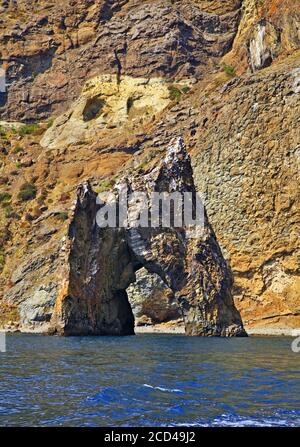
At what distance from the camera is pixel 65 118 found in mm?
133625

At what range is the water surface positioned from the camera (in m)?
19.2

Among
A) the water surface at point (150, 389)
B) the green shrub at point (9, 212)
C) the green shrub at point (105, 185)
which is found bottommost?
the water surface at point (150, 389)

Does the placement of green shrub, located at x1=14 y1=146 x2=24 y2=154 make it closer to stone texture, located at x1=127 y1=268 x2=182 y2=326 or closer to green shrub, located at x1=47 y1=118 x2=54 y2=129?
green shrub, located at x1=47 y1=118 x2=54 y2=129

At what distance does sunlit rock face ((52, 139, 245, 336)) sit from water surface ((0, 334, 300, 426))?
835 inches

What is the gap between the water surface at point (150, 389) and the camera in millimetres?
19219

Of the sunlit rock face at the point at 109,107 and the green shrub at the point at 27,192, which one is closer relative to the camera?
the green shrub at the point at 27,192

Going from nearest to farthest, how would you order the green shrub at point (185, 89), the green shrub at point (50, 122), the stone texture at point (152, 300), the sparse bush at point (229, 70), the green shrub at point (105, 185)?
the stone texture at point (152, 300) < the green shrub at point (105, 185) < the sparse bush at point (229, 70) < the green shrub at point (185, 89) < the green shrub at point (50, 122)

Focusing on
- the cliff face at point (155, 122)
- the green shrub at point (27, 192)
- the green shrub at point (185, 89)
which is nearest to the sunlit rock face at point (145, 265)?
the cliff face at point (155, 122)

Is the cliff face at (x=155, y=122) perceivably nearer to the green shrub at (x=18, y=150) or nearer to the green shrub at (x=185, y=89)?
the green shrub at (x=18, y=150)

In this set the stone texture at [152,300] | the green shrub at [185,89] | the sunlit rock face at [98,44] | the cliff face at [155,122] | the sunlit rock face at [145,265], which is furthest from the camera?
the sunlit rock face at [98,44]

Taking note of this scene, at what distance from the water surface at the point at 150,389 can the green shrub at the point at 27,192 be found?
74.5m

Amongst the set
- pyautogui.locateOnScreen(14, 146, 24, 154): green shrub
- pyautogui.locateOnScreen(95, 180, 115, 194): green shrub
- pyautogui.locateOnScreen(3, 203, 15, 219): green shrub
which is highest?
pyautogui.locateOnScreen(14, 146, 24, 154): green shrub

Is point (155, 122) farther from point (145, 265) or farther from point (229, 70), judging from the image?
point (145, 265)

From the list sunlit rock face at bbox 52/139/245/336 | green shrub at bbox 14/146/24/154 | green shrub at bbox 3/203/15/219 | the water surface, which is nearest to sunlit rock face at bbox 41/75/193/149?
green shrub at bbox 14/146/24/154
